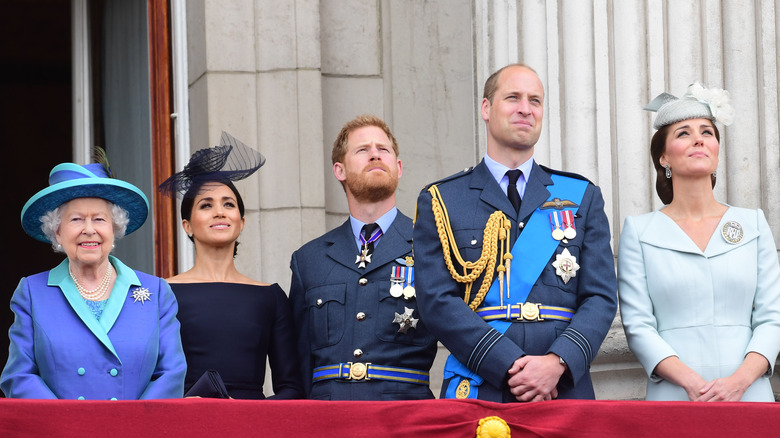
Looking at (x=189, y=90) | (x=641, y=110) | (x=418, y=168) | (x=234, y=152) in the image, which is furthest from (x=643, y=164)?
(x=189, y=90)

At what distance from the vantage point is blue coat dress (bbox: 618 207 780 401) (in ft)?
13.8

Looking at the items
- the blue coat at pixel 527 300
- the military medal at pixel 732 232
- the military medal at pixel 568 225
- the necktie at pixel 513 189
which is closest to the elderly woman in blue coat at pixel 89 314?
the blue coat at pixel 527 300

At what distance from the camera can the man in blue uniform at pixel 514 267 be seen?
3.88 meters

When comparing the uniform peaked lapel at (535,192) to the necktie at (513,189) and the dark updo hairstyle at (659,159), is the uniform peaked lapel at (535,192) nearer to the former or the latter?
the necktie at (513,189)

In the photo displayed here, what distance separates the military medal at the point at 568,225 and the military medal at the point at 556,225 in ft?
0.05

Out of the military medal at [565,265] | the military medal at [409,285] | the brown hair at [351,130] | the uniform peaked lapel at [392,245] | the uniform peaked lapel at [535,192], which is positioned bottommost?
the military medal at [409,285]

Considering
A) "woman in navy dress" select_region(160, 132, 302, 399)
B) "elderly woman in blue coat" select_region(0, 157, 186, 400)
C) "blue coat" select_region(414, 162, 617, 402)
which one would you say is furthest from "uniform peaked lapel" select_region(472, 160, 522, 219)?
"elderly woman in blue coat" select_region(0, 157, 186, 400)

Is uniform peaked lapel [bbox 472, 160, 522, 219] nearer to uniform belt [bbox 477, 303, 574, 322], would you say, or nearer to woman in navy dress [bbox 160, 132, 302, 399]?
uniform belt [bbox 477, 303, 574, 322]

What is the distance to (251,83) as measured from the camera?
612 centimetres

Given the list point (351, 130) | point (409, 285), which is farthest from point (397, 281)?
point (351, 130)

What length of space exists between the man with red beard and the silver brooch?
27.3 inches

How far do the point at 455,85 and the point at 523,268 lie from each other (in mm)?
2562

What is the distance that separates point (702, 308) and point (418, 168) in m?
2.37

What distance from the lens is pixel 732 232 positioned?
4.36 metres
